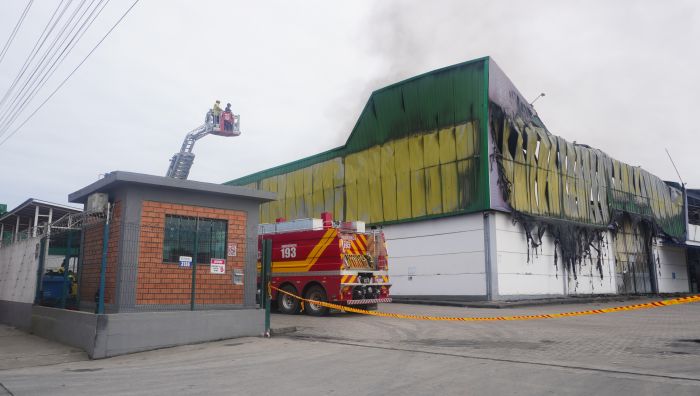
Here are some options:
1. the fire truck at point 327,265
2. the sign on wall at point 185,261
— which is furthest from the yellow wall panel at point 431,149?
the sign on wall at point 185,261

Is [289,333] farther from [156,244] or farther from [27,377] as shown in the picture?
[27,377]

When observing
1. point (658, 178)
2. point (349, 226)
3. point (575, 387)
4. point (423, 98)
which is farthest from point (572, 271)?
point (575, 387)

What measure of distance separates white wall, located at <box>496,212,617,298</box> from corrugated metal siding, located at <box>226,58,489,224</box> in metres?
1.98

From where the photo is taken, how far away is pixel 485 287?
20750 millimetres

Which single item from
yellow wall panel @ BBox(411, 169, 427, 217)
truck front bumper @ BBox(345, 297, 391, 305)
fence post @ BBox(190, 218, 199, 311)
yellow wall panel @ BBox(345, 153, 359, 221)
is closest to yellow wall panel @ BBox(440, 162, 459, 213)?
yellow wall panel @ BBox(411, 169, 427, 217)

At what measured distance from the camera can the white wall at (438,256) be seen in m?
21.4

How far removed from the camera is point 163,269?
35.4 ft

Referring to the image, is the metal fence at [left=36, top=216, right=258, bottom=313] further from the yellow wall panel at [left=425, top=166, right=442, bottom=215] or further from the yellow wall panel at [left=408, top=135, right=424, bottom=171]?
the yellow wall panel at [left=408, top=135, right=424, bottom=171]

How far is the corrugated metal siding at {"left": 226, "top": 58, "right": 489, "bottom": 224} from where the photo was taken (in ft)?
72.4

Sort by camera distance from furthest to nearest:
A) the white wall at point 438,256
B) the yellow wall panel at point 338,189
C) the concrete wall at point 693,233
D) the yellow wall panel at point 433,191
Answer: the concrete wall at point 693,233 → the yellow wall panel at point 338,189 → the yellow wall panel at point 433,191 → the white wall at point 438,256

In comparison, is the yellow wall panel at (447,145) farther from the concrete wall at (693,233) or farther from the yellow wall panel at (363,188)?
the concrete wall at (693,233)

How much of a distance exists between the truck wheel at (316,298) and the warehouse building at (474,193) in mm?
7665

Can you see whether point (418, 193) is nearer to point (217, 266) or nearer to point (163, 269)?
point (217, 266)

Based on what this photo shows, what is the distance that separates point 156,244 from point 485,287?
14050 mm
